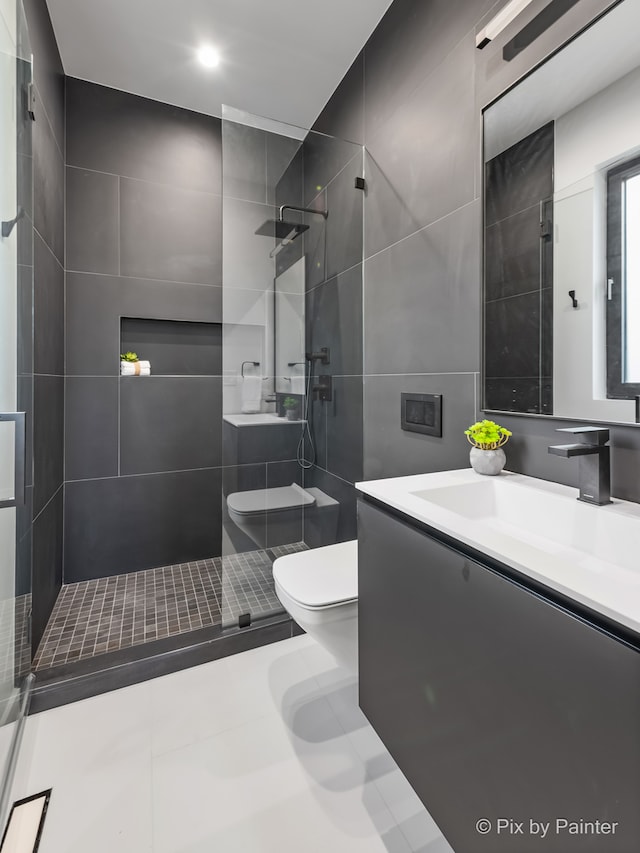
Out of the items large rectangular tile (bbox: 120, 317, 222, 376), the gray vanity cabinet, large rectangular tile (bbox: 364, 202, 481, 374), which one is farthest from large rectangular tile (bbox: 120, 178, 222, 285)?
the gray vanity cabinet

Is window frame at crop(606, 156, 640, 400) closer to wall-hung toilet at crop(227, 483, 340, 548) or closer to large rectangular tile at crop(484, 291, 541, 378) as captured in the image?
large rectangular tile at crop(484, 291, 541, 378)

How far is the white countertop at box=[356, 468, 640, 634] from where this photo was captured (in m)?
0.59

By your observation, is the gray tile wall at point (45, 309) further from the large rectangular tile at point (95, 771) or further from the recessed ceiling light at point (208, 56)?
the recessed ceiling light at point (208, 56)

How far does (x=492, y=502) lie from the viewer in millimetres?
1213

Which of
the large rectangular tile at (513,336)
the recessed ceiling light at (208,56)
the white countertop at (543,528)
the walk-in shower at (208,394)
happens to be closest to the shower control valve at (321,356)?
the walk-in shower at (208,394)

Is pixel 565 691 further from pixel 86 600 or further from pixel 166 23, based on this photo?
pixel 166 23

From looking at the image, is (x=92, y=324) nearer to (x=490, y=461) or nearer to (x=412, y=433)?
(x=412, y=433)

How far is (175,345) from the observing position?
259 centimetres

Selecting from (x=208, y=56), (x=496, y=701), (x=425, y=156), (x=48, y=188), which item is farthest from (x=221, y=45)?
(x=496, y=701)

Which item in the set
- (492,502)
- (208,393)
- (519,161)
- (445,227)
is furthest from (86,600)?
(519,161)

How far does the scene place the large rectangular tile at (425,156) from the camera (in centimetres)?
142

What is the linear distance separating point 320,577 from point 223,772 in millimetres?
627

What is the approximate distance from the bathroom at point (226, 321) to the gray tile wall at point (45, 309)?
2 cm

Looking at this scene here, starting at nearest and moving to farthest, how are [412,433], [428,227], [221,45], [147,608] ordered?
[428,227], [412,433], [221,45], [147,608]
